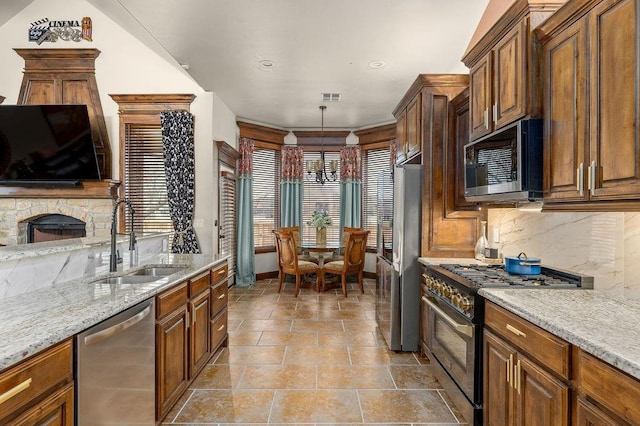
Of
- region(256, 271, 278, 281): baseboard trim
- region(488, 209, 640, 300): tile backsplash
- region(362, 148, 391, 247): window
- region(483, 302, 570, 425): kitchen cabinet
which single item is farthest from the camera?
region(362, 148, 391, 247): window

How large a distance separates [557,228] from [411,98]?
1.87m

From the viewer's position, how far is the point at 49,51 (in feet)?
16.4

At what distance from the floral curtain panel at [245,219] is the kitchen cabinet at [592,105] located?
5.03 meters

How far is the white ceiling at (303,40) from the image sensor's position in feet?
10.5

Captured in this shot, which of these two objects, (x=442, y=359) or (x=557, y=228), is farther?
(x=442, y=359)

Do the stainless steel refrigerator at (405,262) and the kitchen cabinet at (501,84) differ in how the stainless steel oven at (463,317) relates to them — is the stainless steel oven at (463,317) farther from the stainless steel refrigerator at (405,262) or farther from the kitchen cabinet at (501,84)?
the kitchen cabinet at (501,84)

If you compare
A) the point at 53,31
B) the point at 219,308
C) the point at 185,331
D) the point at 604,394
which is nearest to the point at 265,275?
the point at 219,308

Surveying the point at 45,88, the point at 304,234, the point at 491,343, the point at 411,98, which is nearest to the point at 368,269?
the point at 304,234

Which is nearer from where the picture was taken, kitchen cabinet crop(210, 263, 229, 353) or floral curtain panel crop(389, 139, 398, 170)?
A: kitchen cabinet crop(210, 263, 229, 353)

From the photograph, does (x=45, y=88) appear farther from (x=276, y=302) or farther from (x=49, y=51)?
(x=276, y=302)

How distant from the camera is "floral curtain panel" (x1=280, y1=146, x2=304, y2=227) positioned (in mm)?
7066

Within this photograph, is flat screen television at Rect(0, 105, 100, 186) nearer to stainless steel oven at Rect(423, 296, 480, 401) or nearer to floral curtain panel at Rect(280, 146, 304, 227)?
floral curtain panel at Rect(280, 146, 304, 227)

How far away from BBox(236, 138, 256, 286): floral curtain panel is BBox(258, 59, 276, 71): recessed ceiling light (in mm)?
2273

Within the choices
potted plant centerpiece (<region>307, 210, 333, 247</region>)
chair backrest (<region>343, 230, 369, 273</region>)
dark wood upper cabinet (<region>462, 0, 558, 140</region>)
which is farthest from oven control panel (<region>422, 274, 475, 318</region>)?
potted plant centerpiece (<region>307, 210, 333, 247</region>)
